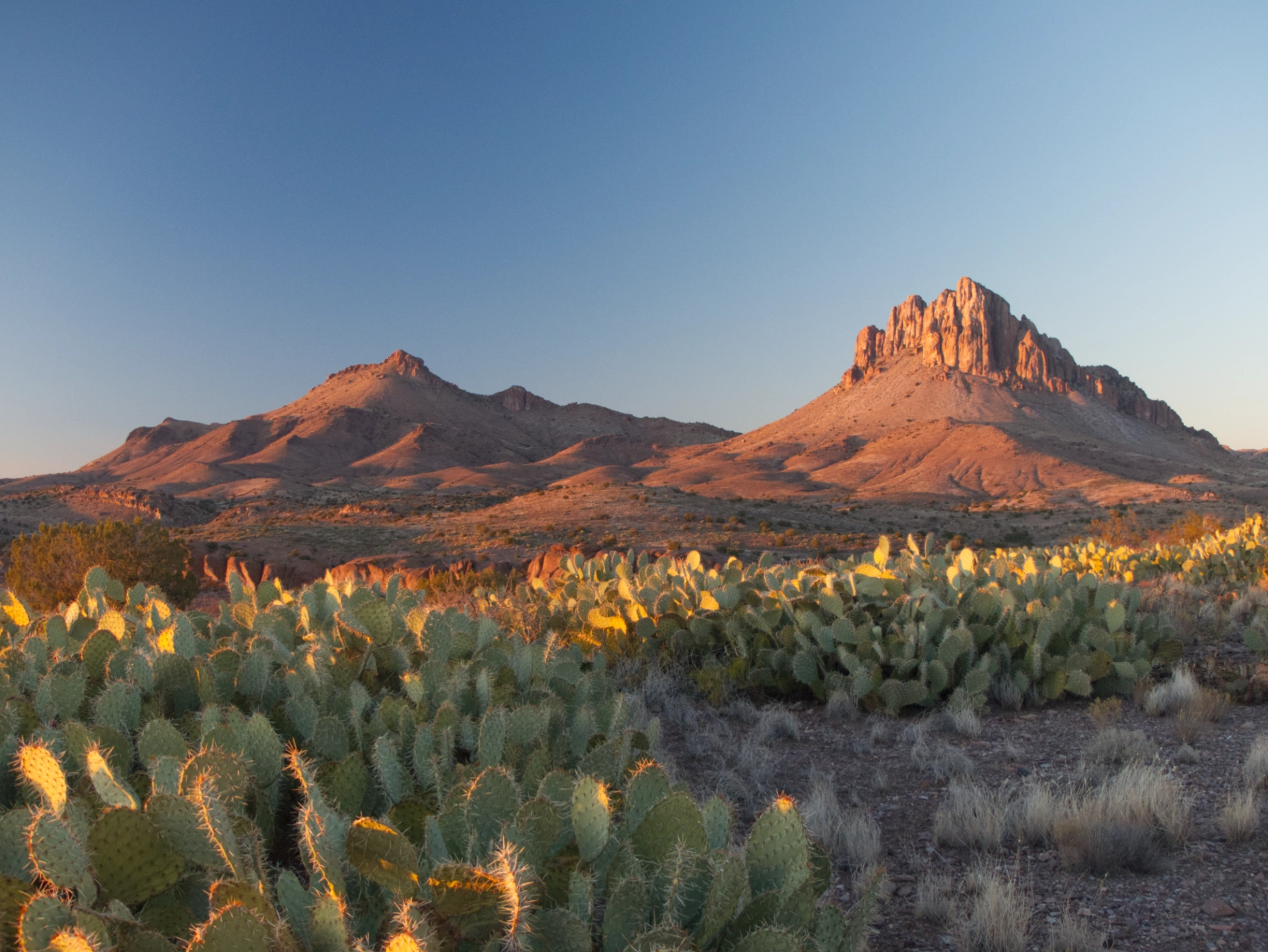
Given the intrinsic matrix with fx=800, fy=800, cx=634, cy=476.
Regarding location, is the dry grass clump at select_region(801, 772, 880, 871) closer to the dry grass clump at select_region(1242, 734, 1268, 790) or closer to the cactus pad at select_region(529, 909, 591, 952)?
the cactus pad at select_region(529, 909, 591, 952)

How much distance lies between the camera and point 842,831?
11.7 ft

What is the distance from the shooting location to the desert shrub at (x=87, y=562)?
42.8 ft

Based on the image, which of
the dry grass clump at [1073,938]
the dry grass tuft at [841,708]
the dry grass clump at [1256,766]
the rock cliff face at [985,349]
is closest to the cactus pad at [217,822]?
the dry grass clump at [1073,938]

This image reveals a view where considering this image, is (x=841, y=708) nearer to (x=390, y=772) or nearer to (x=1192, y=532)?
(x=390, y=772)

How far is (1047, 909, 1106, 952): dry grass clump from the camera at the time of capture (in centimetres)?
262

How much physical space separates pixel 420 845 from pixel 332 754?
30.6 inches

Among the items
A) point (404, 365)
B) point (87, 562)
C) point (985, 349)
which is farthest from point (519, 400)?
point (87, 562)

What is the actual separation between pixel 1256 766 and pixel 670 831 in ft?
12.4


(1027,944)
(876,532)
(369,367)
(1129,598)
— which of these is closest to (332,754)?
(1027,944)

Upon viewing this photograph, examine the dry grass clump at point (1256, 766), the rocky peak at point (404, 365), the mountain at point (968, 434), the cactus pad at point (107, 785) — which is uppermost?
the rocky peak at point (404, 365)

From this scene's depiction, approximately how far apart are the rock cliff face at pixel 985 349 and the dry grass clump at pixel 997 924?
10155 cm

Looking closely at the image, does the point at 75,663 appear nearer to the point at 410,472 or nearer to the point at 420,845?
the point at 420,845

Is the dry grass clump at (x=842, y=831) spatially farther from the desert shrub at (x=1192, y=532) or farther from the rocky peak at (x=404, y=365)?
the rocky peak at (x=404, y=365)

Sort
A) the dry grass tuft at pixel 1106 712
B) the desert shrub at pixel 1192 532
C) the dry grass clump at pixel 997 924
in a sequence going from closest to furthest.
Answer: the dry grass clump at pixel 997 924 → the dry grass tuft at pixel 1106 712 → the desert shrub at pixel 1192 532
